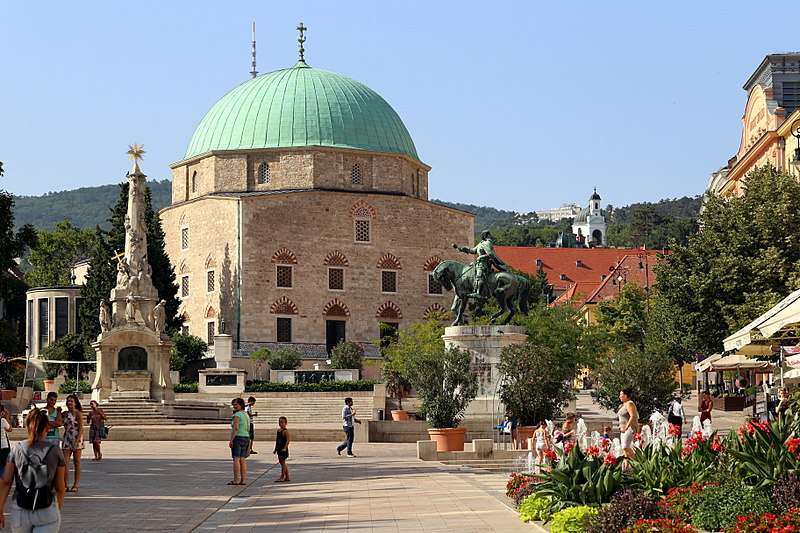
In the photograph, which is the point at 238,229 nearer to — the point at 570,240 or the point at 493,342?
the point at 493,342

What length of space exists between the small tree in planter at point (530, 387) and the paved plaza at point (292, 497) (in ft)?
8.77

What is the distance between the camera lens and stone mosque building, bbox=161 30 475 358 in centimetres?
7462

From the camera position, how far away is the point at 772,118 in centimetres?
6016

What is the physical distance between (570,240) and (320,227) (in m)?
125

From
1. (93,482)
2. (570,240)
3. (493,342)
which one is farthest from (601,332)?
(570,240)

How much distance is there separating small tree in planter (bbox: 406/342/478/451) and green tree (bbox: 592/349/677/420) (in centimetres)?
300

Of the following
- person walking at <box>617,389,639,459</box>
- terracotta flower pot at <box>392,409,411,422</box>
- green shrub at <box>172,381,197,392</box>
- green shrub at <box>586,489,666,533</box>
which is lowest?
terracotta flower pot at <box>392,409,411,422</box>

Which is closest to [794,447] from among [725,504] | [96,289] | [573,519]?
[725,504]

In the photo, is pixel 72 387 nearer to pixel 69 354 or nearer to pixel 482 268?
pixel 69 354

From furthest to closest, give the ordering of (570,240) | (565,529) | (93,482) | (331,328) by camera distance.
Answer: (570,240), (331,328), (93,482), (565,529)

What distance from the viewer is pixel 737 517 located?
40.0 ft

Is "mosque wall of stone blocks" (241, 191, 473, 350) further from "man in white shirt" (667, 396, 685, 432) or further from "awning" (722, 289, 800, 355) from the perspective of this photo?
"awning" (722, 289, 800, 355)

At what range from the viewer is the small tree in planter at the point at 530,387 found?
29.5 meters

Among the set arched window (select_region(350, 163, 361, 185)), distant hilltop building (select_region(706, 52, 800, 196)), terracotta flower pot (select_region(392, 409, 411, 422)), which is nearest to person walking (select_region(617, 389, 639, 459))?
terracotta flower pot (select_region(392, 409, 411, 422))
